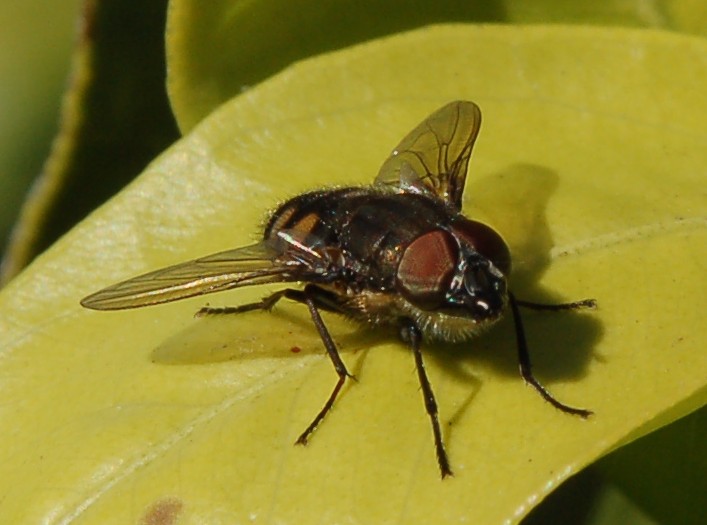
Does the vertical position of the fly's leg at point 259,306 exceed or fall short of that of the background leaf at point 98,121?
it falls short

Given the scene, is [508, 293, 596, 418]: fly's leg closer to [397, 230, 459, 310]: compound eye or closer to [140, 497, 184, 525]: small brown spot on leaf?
[397, 230, 459, 310]: compound eye

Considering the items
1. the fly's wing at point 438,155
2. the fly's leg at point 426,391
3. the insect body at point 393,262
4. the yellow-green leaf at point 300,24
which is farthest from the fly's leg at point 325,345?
the yellow-green leaf at point 300,24

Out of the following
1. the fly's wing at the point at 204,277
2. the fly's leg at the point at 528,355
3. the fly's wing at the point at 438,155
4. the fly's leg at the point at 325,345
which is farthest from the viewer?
the fly's wing at the point at 438,155

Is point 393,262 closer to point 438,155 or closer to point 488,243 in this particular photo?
point 488,243

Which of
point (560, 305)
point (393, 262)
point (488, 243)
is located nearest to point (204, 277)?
point (393, 262)

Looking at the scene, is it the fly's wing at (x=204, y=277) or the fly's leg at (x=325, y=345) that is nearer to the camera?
the fly's leg at (x=325, y=345)

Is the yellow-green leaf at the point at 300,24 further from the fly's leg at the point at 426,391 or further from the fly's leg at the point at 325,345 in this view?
the fly's leg at the point at 426,391

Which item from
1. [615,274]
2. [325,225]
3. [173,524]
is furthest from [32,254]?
[615,274]

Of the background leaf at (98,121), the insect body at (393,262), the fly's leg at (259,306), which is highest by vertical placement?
the background leaf at (98,121)

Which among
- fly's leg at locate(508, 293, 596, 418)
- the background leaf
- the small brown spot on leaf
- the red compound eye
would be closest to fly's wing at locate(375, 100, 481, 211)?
the red compound eye
